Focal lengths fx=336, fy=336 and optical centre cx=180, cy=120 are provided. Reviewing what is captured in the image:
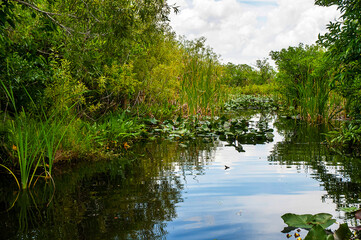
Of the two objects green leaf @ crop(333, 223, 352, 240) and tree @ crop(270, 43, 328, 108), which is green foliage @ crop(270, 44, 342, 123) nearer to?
tree @ crop(270, 43, 328, 108)

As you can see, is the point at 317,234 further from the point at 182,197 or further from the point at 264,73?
the point at 264,73

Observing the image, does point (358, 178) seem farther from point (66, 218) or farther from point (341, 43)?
point (66, 218)

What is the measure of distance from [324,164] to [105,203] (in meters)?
3.36

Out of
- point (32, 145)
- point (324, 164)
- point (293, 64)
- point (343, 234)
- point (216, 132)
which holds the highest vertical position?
point (293, 64)

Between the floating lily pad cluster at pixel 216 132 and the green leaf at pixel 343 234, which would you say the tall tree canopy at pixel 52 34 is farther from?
the green leaf at pixel 343 234

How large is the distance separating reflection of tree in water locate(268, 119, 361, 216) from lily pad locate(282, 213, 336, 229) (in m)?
0.68

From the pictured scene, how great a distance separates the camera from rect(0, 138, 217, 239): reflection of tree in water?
264 cm

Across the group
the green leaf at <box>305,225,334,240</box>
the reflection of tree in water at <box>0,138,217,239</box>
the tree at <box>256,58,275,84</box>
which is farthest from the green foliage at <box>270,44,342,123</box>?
the tree at <box>256,58,275,84</box>

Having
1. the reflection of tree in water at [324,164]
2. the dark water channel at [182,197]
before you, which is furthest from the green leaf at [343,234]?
the reflection of tree in water at [324,164]

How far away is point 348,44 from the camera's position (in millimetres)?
5078

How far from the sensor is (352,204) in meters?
3.18

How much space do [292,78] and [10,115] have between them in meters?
10.5

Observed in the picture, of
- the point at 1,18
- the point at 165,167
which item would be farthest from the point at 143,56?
the point at 1,18

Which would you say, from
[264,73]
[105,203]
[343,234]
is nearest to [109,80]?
[105,203]
